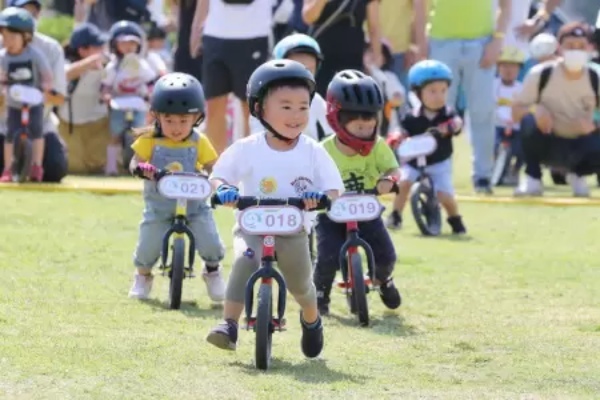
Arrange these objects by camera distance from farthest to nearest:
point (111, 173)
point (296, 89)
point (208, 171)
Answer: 1. point (111, 173)
2. point (208, 171)
3. point (296, 89)

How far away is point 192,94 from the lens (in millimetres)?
9336

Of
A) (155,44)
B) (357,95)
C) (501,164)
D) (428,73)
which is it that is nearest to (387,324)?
(357,95)

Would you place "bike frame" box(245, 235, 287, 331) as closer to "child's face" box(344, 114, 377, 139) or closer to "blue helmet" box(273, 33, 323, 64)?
"child's face" box(344, 114, 377, 139)

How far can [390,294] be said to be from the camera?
30.4 feet

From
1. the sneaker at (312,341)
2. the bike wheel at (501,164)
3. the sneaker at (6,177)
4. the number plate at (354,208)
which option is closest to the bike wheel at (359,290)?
the number plate at (354,208)

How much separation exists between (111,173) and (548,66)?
4.52m

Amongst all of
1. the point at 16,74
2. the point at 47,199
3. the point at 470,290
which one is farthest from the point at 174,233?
the point at 16,74

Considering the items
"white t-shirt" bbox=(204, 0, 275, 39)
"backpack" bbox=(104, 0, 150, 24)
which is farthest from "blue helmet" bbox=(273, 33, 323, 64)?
"backpack" bbox=(104, 0, 150, 24)

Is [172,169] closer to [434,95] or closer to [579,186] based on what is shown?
[434,95]

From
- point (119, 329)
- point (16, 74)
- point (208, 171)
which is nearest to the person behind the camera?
point (119, 329)

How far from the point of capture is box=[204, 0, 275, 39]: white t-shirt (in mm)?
13555

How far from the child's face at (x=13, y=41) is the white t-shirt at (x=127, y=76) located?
7.63 feet

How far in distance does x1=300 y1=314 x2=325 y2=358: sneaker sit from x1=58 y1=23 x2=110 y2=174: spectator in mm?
10090

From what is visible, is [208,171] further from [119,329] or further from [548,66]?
[548,66]
